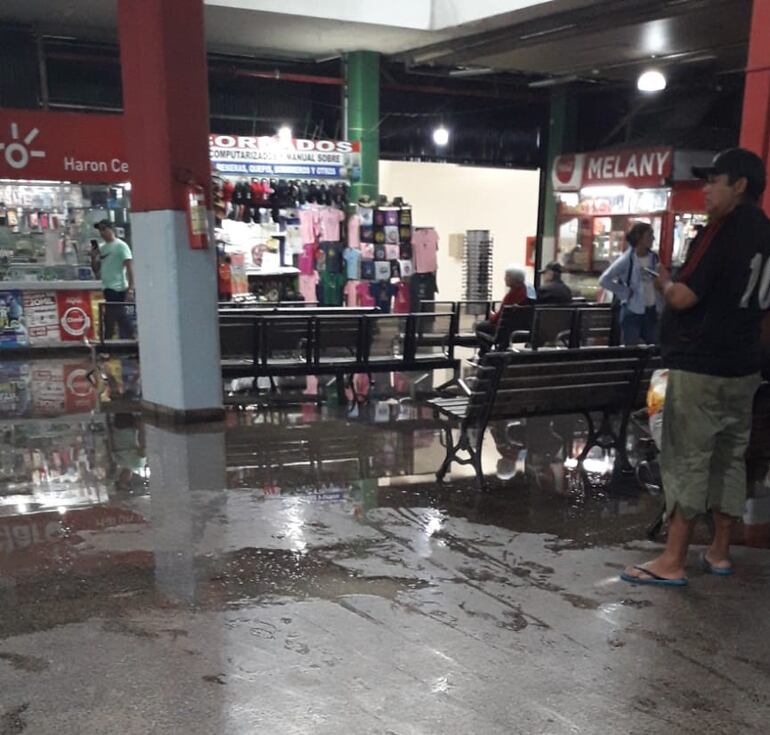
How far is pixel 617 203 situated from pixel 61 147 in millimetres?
10203

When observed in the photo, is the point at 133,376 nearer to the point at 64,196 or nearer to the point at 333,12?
the point at 64,196

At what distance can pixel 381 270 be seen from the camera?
14812 millimetres

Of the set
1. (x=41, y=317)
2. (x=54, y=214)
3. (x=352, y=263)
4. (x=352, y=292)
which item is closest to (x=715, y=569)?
(x=41, y=317)

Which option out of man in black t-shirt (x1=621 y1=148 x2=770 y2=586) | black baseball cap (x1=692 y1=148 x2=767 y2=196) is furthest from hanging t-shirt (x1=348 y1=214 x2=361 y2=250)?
black baseball cap (x1=692 y1=148 x2=767 y2=196)

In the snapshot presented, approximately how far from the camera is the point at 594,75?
15297mm

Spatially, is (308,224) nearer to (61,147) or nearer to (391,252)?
(391,252)

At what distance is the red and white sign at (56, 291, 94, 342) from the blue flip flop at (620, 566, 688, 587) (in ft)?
33.5

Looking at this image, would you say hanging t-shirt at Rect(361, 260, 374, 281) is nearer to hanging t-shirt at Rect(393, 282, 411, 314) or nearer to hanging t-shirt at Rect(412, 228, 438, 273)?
hanging t-shirt at Rect(393, 282, 411, 314)

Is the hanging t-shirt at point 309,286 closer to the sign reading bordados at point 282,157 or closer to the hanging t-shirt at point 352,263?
the hanging t-shirt at point 352,263

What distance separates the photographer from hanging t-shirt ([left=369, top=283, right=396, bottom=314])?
14.8 metres

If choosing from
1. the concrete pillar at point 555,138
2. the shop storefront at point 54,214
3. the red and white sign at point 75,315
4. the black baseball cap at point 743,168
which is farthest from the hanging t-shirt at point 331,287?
the black baseball cap at point 743,168

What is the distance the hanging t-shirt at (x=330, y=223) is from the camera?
14.2m

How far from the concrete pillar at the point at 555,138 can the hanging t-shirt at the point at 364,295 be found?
5155 mm

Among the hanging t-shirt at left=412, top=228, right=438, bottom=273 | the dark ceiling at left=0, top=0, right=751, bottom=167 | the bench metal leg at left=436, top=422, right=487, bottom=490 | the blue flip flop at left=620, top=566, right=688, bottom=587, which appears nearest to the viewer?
the blue flip flop at left=620, top=566, right=688, bottom=587
